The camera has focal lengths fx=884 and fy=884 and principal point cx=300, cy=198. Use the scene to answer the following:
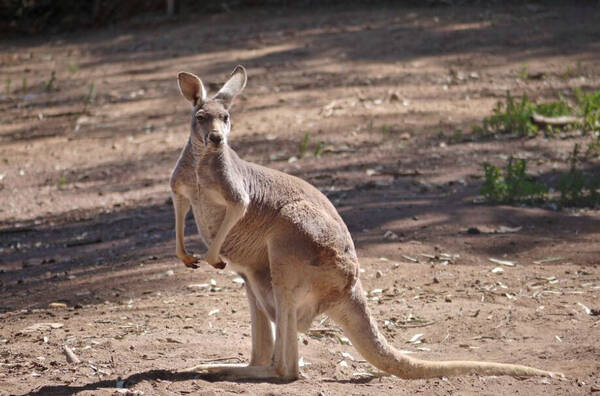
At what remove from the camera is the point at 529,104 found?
31.6 ft

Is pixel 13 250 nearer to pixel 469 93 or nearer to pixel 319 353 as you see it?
pixel 319 353

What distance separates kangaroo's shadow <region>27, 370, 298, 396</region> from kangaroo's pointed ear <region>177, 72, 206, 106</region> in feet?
4.05

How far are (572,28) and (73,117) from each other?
7.14 m

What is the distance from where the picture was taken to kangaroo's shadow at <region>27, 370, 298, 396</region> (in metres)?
3.74

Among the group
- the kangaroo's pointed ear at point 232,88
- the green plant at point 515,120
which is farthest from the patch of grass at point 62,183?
the kangaroo's pointed ear at point 232,88

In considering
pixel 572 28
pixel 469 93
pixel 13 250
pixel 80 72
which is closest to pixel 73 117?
pixel 80 72

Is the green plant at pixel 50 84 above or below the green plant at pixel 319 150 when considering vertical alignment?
above

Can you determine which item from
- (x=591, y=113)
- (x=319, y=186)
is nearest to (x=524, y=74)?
(x=591, y=113)

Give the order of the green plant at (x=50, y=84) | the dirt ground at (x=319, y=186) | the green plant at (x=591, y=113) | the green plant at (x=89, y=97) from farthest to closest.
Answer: the green plant at (x=50, y=84) < the green plant at (x=89, y=97) < the green plant at (x=591, y=113) < the dirt ground at (x=319, y=186)

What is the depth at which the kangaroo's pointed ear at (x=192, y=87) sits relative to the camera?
12.8 feet

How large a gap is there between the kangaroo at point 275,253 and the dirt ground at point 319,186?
0.41 feet

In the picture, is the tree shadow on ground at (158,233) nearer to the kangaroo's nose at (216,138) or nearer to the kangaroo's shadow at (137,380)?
the kangaroo's shadow at (137,380)

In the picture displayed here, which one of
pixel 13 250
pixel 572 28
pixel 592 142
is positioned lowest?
pixel 13 250

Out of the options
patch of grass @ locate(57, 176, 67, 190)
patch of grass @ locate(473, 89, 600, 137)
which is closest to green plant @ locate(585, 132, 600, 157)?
patch of grass @ locate(473, 89, 600, 137)
